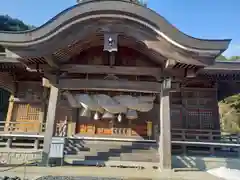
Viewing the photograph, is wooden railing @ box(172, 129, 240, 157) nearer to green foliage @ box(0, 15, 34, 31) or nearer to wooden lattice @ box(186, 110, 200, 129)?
wooden lattice @ box(186, 110, 200, 129)

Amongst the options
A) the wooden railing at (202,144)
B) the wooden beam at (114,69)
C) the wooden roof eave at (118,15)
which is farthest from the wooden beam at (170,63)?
the wooden railing at (202,144)

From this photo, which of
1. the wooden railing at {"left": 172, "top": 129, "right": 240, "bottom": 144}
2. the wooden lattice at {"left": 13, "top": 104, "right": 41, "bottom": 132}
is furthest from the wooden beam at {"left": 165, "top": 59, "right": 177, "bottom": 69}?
the wooden lattice at {"left": 13, "top": 104, "right": 41, "bottom": 132}

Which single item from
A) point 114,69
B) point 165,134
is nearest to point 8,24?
point 114,69

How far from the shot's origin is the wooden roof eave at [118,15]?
5422 mm

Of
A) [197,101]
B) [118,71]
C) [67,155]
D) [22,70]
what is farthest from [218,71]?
[22,70]

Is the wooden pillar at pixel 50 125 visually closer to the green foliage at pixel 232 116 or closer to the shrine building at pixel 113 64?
the shrine building at pixel 113 64

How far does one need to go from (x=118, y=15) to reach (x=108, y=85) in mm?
2159

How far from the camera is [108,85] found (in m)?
6.31

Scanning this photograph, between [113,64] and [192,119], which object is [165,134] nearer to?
[113,64]

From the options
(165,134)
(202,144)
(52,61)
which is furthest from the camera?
(202,144)

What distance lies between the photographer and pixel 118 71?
6.34 metres

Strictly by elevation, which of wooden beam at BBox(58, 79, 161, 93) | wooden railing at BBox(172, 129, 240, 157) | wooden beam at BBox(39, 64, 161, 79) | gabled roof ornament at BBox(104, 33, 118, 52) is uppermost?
gabled roof ornament at BBox(104, 33, 118, 52)

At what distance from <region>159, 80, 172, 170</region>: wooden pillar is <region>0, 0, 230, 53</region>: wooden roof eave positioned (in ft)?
5.04

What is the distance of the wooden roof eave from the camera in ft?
17.8
